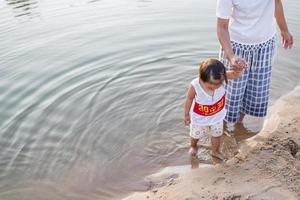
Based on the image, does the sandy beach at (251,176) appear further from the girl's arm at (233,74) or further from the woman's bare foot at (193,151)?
the girl's arm at (233,74)

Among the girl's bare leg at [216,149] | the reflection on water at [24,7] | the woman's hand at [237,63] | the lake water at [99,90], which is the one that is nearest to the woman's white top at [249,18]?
the woman's hand at [237,63]

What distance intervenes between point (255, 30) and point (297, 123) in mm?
1281

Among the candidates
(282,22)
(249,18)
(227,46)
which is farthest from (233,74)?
(282,22)

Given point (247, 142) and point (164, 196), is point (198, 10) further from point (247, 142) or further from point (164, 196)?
point (164, 196)

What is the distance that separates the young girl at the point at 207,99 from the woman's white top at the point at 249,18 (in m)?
0.39

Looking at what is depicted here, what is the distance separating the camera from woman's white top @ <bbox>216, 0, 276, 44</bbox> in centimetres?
379

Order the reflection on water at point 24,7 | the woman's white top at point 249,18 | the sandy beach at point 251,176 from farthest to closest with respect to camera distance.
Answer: the reflection on water at point 24,7, the woman's white top at point 249,18, the sandy beach at point 251,176

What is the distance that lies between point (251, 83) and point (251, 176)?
3.45 ft

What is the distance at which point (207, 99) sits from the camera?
389cm

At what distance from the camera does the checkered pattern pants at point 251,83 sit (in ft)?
13.5

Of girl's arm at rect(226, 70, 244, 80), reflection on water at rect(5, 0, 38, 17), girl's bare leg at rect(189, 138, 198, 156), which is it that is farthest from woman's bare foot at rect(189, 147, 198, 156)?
reflection on water at rect(5, 0, 38, 17)

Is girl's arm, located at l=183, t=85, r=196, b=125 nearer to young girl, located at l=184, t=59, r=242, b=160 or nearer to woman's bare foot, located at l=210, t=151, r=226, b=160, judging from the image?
young girl, located at l=184, t=59, r=242, b=160

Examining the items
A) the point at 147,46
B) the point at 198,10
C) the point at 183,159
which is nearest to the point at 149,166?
the point at 183,159

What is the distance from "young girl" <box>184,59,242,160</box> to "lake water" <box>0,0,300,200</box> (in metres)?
0.55
